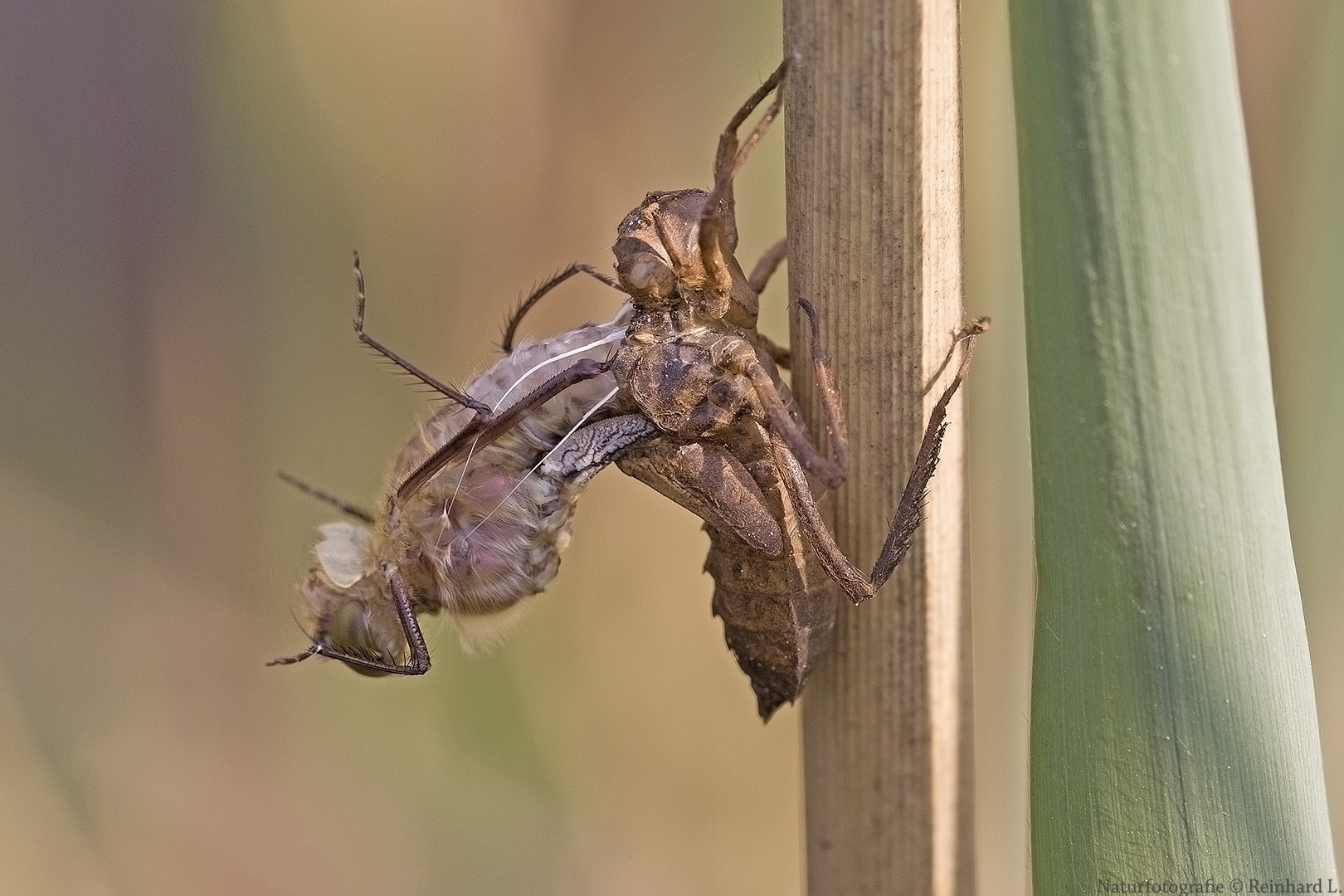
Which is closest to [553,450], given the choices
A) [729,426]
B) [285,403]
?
[729,426]

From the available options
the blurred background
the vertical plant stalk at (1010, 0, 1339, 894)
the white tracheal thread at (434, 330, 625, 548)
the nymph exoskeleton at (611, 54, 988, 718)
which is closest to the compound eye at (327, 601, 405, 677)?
the white tracheal thread at (434, 330, 625, 548)

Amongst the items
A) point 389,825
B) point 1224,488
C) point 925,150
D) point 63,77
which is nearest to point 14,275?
point 63,77

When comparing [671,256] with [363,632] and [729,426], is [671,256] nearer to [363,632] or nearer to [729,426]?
[729,426]

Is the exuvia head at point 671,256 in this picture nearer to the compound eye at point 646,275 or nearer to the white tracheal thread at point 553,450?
the compound eye at point 646,275

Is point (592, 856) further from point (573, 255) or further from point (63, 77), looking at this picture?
point (63, 77)

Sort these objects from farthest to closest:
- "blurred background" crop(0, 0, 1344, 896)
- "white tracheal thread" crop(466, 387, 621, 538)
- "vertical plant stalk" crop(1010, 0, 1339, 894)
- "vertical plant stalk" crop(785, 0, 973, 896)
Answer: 1. "blurred background" crop(0, 0, 1344, 896)
2. "white tracheal thread" crop(466, 387, 621, 538)
3. "vertical plant stalk" crop(785, 0, 973, 896)
4. "vertical plant stalk" crop(1010, 0, 1339, 894)

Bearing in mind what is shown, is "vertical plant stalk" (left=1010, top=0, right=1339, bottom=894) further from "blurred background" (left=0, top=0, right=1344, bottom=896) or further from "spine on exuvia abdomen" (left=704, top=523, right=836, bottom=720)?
"blurred background" (left=0, top=0, right=1344, bottom=896)

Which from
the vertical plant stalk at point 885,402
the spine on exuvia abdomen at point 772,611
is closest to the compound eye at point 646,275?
the vertical plant stalk at point 885,402
